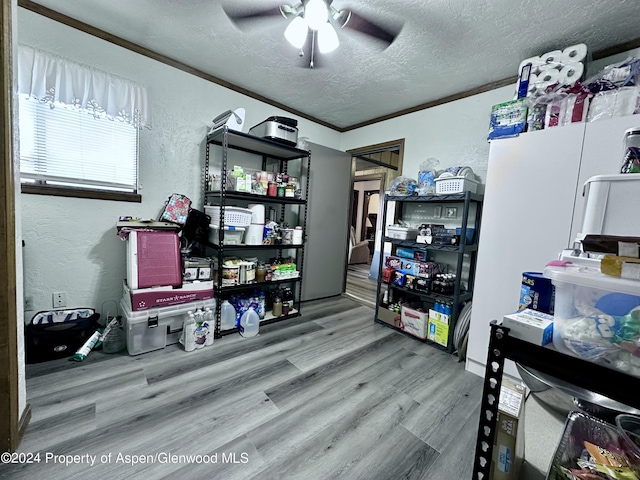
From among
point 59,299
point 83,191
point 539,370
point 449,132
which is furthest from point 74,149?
point 449,132

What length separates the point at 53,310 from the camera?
6.59 ft

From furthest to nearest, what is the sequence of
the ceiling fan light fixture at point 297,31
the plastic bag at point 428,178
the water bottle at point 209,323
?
the plastic bag at point 428,178, the water bottle at point 209,323, the ceiling fan light fixture at point 297,31

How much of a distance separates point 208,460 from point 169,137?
98.1 inches

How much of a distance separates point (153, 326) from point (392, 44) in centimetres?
276

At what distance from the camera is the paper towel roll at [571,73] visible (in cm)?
167

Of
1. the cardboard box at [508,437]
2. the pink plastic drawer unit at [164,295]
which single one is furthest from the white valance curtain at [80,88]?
the cardboard box at [508,437]

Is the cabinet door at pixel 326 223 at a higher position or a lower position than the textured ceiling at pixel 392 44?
lower

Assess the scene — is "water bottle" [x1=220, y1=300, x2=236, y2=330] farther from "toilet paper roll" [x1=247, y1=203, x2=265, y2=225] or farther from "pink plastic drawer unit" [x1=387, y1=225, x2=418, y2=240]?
"pink plastic drawer unit" [x1=387, y1=225, x2=418, y2=240]

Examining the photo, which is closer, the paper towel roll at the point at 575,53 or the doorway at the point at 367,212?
the paper towel roll at the point at 575,53

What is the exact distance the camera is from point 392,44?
6.29 feet

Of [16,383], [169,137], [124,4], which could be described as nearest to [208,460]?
[16,383]

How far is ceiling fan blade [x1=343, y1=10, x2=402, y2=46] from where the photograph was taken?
1.44 meters

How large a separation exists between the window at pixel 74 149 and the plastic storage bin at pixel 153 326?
3.44 feet

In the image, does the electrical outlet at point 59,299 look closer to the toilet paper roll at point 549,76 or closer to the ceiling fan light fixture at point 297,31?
the ceiling fan light fixture at point 297,31
